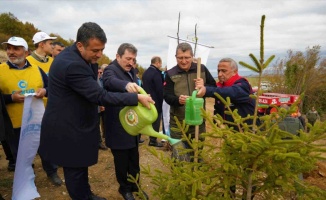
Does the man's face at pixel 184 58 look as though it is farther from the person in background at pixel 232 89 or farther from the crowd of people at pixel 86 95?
the person in background at pixel 232 89

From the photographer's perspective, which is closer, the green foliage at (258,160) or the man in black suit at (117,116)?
the green foliage at (258,160)

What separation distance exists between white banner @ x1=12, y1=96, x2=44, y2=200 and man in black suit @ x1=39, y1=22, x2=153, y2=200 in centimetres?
79

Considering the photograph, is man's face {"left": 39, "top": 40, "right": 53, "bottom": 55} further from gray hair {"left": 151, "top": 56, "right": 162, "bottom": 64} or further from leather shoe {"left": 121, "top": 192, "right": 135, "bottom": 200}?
leather shoe {"left": 121, "top": 192, "right": 135, "bottom": 200}

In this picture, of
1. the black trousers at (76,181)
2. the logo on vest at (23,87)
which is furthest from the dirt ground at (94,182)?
the logo on vest at (23,87)

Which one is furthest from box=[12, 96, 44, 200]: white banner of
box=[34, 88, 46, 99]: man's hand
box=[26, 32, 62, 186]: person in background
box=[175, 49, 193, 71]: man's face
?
box=[175, 49, 193, 71]: man's face

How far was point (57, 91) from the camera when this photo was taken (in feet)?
7.25

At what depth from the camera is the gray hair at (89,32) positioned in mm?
2090

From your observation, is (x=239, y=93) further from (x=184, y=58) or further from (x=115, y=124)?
(x=115, y=124)

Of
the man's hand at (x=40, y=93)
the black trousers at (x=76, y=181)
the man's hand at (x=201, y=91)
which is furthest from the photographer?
the man's hand at (x=40, y=93)

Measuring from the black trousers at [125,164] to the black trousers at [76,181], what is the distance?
0.62m

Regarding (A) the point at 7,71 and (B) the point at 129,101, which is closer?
(B) the point at 129,101

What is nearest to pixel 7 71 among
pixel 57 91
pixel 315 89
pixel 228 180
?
pixel 57 91

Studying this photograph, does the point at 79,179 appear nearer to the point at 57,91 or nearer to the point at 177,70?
the point at 57,91

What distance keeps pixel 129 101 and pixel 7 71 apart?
2.14 meters
